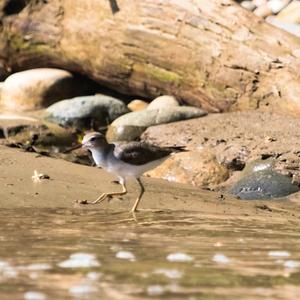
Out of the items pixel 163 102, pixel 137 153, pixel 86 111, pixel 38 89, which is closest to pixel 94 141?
pixel 137 153

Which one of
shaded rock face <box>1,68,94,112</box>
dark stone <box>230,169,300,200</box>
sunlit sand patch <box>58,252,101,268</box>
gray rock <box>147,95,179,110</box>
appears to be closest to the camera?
sunlit sand patch <box>58,252,101,268</box>

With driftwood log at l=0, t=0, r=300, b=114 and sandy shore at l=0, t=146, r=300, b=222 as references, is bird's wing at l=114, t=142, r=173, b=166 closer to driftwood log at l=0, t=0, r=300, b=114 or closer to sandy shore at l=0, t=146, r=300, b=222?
sandy shore at l=0, t=146, r=300, b=222

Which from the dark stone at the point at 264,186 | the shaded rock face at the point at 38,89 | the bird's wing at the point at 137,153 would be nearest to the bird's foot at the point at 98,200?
the bird's wing at the point at 137,153

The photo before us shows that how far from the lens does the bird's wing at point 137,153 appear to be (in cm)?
641

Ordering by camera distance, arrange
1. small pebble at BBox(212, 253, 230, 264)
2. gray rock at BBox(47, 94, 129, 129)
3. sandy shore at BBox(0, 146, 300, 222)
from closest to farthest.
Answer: small pebble at BBox(212, 253, 230, 264) < sandy shore at BBox(0, 146, 300, 222) < gray rock at BBox(47, 94, 129, 129)

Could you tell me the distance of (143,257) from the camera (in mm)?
4062

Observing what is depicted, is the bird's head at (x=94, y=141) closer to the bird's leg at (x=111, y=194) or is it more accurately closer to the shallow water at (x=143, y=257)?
the bird's leg at (x=111, y=194)

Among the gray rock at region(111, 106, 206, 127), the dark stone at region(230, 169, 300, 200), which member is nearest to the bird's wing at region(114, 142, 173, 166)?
the dark stone at region(230, 169, 300, 200)

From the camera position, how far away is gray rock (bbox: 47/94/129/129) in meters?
10.9

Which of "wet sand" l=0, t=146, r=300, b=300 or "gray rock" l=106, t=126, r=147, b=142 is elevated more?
"wet sand" l=0, t=146, r=300, b=300

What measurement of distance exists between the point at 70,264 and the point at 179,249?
753mm

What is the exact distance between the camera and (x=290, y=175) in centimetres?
776

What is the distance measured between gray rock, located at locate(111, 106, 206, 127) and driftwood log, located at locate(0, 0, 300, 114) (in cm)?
27

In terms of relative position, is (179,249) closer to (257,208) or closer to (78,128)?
(257,208)
